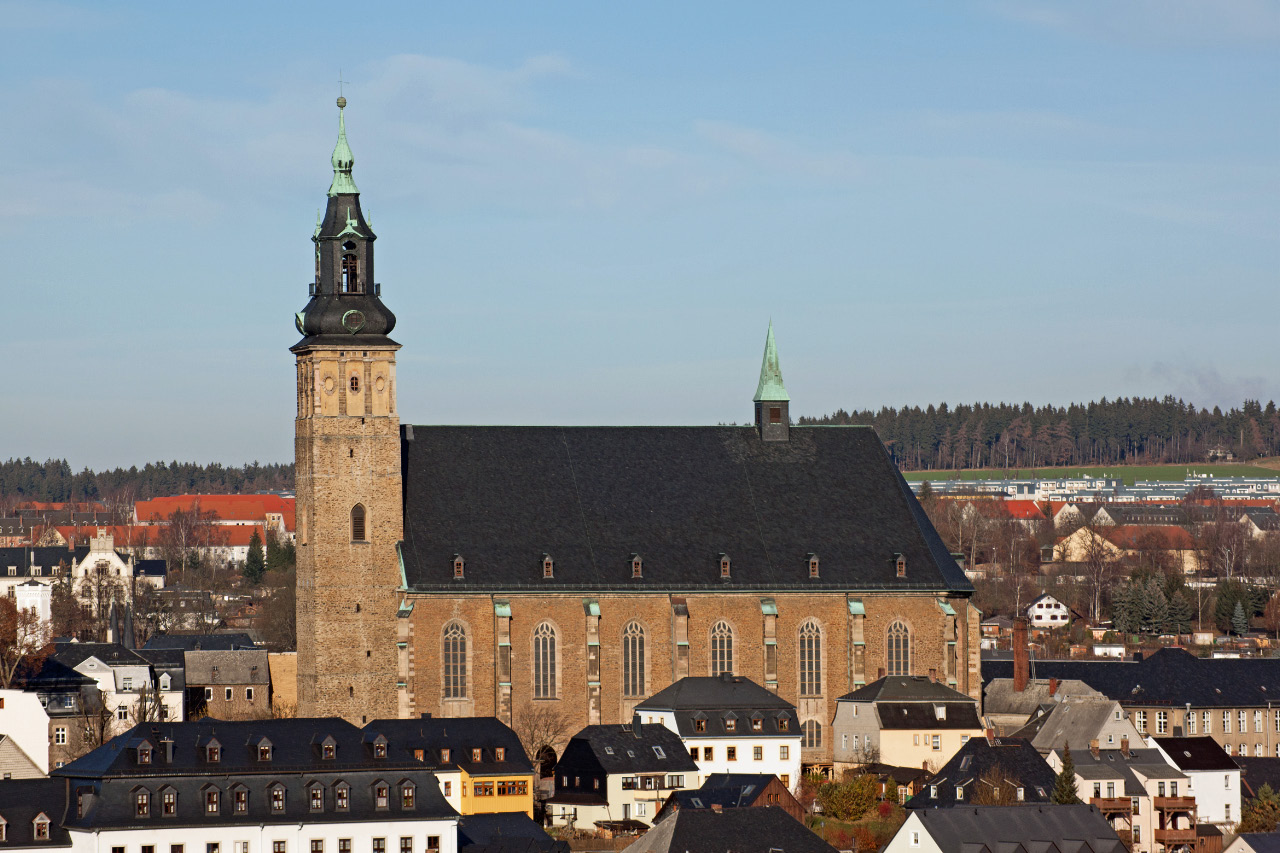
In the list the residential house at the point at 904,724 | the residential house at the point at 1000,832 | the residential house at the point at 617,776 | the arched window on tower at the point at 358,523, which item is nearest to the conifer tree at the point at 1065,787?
the residential house at the point at 1000,832

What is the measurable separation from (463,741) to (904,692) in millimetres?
18103

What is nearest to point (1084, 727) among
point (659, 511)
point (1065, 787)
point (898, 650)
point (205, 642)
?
point (898, 650)

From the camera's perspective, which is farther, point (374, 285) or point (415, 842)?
point (374, 285)

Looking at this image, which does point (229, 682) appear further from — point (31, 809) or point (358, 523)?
point (31, 809)

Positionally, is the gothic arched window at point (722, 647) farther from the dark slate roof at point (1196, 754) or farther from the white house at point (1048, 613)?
the white house at point (1048, 613)

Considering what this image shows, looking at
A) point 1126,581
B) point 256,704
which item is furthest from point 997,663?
point 1126,581

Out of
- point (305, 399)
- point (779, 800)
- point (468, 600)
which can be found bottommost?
point (779, 800)

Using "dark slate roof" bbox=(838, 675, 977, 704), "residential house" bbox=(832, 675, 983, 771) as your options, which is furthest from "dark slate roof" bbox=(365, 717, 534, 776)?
"dark slate roof" bbox=(838, 675, 977, 704)

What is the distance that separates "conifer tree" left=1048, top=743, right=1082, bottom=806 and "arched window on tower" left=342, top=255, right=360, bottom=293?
3124 cm

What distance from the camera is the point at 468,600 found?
301 ft

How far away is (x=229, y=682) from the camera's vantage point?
378 ft

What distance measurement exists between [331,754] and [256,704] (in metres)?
38.8

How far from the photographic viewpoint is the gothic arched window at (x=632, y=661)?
305ft

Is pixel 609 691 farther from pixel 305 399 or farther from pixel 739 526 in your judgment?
pixel 305 399
